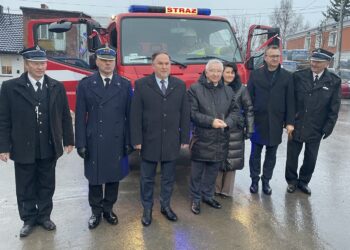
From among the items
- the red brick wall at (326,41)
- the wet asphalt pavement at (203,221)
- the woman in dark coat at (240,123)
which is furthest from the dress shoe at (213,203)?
the red brick wall at (326,41)

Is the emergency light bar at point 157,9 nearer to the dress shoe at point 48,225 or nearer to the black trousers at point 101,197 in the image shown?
the black trousers at point 101,197

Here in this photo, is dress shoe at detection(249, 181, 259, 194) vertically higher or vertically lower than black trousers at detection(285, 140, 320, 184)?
lower

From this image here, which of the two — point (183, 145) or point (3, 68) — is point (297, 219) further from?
point (3, 68)

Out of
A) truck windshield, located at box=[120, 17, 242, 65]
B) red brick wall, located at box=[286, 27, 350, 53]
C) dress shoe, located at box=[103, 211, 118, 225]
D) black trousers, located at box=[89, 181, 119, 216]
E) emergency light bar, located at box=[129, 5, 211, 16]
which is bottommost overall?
dress shoe, located at box=[103, 211, 118, 225]

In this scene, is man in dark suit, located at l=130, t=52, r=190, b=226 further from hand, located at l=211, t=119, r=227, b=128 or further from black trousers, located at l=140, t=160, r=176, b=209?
hand, located at l=211, t=119, r=227, b=128

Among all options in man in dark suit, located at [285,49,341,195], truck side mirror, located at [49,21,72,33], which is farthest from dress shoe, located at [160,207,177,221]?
truck side mirror, located at [49,21,72,33]

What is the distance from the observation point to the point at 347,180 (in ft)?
19.3

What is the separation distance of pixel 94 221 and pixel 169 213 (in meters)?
0.86

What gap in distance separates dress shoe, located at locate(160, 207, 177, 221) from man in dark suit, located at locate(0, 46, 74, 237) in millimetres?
1245

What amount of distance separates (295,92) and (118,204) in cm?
281

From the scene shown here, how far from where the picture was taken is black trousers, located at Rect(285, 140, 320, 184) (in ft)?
16.9

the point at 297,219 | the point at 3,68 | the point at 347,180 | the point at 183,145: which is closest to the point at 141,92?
the point at 183,145

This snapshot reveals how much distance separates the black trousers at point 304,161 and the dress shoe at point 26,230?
11.5ft

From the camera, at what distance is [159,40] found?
18.7 feet
